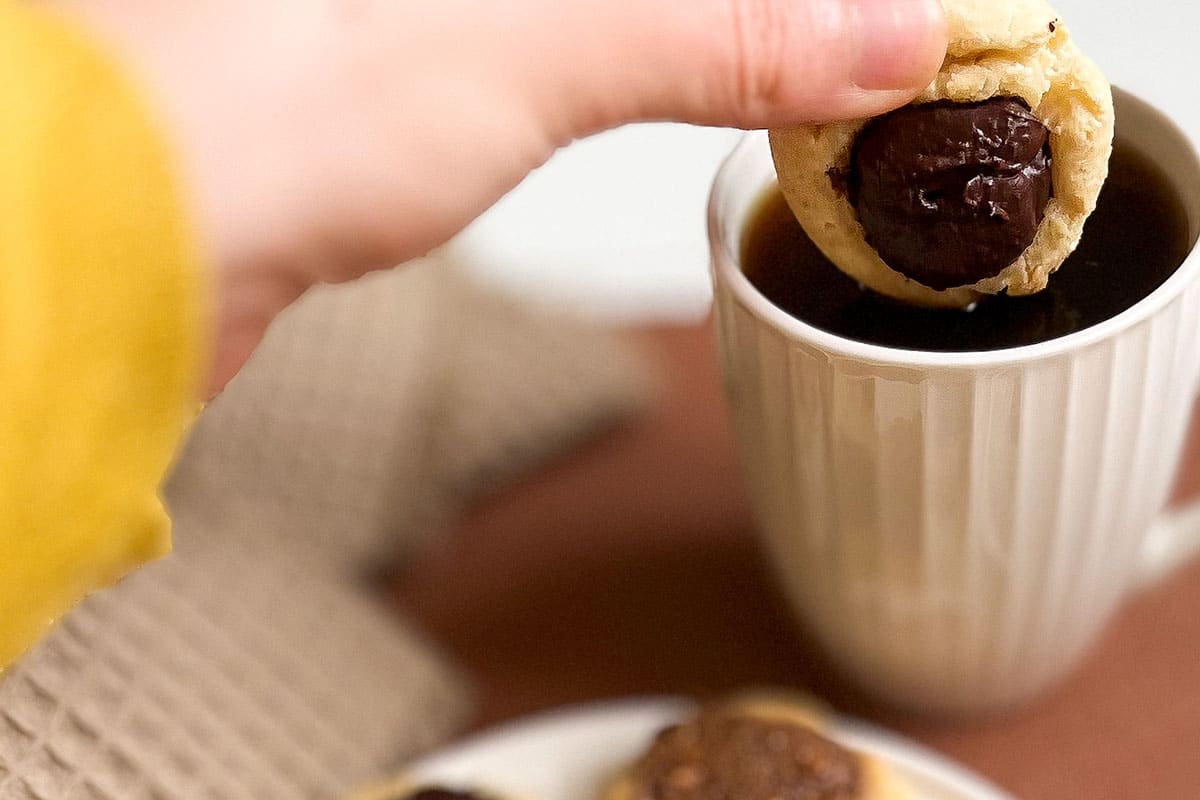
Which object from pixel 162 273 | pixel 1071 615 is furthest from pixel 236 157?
pixel 1071 615

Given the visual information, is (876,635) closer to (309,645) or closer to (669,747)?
(669,747)

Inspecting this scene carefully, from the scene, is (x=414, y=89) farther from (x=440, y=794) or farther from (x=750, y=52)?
(x=440, y=794)

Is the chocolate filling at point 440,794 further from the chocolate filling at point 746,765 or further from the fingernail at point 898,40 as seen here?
the fingernail at point 898,40

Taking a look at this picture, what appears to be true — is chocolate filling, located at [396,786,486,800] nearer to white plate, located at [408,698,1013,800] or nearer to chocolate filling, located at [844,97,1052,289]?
white plate, located at [408,698,1013,800]

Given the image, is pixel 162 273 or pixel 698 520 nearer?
pixel 162 273

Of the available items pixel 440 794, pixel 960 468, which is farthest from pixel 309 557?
pixel 960 468

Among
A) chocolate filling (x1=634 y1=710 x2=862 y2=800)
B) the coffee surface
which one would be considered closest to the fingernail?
the coffee surface
